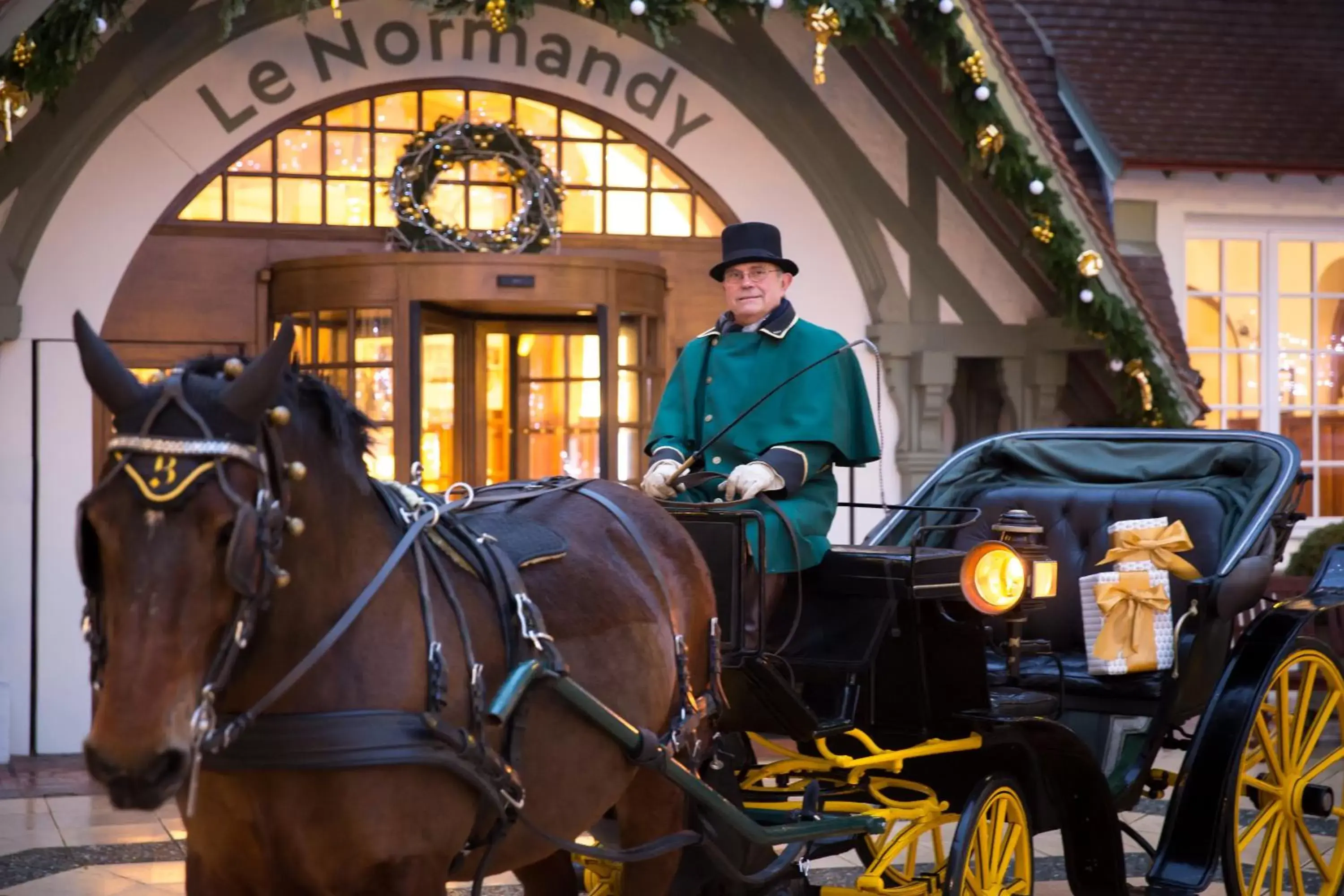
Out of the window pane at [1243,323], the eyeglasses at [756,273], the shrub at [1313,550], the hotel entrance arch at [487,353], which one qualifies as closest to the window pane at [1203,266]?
the window pane at [1243,323]

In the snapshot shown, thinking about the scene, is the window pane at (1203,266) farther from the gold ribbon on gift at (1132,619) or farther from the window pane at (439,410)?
the gold ribbon on gift at (1132,619)

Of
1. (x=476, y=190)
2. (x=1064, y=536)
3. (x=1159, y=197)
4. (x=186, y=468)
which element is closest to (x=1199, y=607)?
(x=1064, y=536)

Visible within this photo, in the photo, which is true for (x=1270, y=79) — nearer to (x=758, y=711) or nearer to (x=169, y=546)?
(x=758, y=711)

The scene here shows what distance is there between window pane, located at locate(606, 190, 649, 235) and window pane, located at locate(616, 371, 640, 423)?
944mm

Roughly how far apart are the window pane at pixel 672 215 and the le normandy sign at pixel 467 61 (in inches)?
14.1

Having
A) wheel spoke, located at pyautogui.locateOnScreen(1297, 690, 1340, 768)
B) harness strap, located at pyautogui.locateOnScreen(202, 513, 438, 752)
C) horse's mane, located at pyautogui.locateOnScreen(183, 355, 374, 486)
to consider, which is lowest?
wheel spoke, located at pyautogui.locateOnScreen(1297, 690, 1340, 768)

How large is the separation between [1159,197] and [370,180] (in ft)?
18.6

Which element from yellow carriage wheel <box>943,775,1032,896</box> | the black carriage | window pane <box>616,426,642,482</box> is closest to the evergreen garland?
window pane <box>616,426,642,482</box>

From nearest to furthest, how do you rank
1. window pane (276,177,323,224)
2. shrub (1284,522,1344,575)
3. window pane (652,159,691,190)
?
window pane (276,177,323,224)
window pane (652,159,691,190)
shrub (1284,522,1344,575)

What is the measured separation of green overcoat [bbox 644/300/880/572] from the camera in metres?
5.21

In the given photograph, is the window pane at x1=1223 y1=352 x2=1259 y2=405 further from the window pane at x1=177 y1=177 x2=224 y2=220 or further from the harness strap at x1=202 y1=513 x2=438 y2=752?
the harness strap at x1=202 y1=513 x2=438 y2=752

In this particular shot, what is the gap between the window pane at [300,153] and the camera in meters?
10.2

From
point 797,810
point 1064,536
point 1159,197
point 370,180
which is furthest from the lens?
point 1159,197

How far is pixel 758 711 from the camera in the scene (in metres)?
5.13
